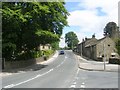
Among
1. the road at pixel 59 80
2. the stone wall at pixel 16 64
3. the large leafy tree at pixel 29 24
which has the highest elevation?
the large leafy tree at pixel 29 24

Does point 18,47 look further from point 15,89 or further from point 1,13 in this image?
point 15,89

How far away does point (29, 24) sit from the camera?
152ft

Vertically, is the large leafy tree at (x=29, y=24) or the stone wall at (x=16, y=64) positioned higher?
the large leafy tree at (x=29, y=24)

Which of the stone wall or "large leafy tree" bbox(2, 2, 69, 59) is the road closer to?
"large leafy tree" bbox(2, 2, 69, 59)

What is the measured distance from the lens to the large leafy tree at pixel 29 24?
139 ft

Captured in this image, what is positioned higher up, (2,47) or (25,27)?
(25,27)

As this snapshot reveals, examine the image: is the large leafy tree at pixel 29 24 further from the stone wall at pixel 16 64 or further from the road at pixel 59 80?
the road at pixel 59 80

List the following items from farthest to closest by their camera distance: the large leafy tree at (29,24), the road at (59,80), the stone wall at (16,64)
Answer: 1. the stone wall at (16,64)
2. the large leafy tree at (29,24)
3. the road at (59,80)

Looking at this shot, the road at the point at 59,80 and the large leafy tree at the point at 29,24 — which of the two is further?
the large leafy tree at the point at 29,24

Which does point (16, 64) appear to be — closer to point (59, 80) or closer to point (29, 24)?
point (29, 24)

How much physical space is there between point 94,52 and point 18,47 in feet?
158

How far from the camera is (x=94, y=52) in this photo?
312 feet

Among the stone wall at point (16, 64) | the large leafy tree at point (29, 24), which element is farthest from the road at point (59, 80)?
the stone wall at point (16, 64)

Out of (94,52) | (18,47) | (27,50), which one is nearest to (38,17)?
(18,47)
